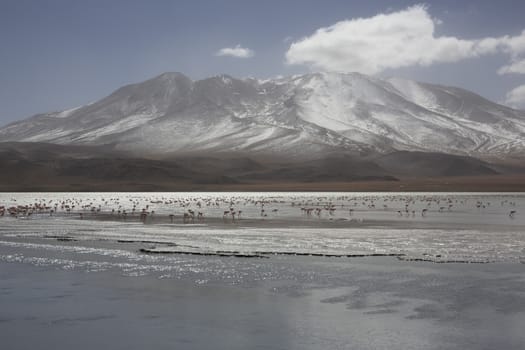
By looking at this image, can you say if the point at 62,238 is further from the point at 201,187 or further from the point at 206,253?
Result: the point at 201,187

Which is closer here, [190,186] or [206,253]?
[206,253]

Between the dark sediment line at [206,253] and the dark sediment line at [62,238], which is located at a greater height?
the dark sediment line at [62,238]

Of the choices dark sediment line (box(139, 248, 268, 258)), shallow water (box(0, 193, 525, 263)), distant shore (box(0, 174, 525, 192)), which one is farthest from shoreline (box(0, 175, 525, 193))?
dark sediment line (box(139, 248, 268, 258))

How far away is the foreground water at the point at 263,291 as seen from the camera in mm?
13266

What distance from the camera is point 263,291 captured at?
17.7 meters

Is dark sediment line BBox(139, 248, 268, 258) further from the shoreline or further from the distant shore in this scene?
the distant shore

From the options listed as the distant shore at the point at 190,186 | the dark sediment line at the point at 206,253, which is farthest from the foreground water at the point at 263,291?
the distant shore at the point at 190,186

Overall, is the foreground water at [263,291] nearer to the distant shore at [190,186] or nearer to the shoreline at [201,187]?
the shoreline at [201,187]

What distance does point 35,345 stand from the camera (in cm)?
1270

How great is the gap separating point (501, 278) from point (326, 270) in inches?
205

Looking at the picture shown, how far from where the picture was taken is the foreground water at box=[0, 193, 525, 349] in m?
13.3

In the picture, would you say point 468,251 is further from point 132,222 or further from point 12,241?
point 132,222

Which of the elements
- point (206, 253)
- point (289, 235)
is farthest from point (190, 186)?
point (206, 253)

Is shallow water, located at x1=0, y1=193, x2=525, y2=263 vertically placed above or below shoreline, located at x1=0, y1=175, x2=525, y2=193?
below
